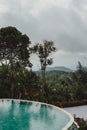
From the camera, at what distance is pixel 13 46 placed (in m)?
32.8

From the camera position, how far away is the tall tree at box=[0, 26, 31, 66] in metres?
32.4

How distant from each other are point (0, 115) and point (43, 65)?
31.4 ft

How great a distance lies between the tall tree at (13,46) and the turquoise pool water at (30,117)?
12.6 m

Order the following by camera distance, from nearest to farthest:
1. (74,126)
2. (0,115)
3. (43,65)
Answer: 1. (74,126)
2. (0,115)
3. (43,65)

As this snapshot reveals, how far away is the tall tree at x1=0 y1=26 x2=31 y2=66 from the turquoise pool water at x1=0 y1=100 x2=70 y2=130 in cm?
1265

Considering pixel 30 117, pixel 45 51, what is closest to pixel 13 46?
pixel 45 51

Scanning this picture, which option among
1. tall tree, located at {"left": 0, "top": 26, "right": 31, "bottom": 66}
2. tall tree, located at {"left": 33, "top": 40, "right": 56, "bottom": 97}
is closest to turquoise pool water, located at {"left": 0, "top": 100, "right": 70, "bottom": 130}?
tall tree, located at {"left": 33, "top": 40, "right": 56, "bottom": 97}

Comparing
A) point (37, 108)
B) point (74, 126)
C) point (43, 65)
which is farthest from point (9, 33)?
point (74, 126)

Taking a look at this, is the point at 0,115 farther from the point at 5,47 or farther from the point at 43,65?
the point at 5,47

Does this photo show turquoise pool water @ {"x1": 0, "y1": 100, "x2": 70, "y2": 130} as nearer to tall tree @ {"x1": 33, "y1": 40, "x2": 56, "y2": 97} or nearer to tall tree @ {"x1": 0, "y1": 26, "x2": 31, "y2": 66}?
tall tree @ {"x1": 33, "y1": 40, "x2": 56, "y2": 97}

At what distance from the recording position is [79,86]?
23750 mm

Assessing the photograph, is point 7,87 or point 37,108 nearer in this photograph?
point 37,108

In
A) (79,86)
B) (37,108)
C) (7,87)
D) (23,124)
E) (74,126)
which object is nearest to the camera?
(74,126)

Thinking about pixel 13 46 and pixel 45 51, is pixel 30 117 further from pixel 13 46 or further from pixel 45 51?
pixel 13 46
